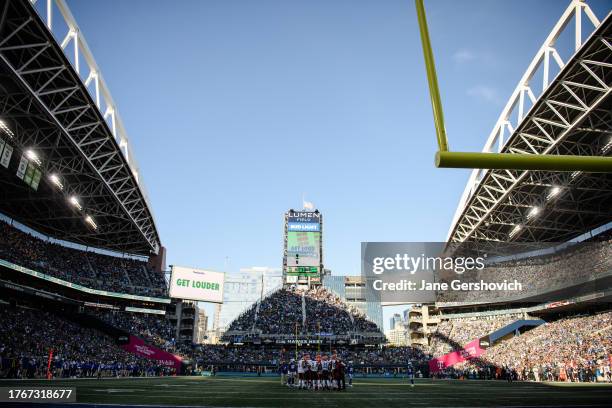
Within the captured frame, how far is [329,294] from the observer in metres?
59.1

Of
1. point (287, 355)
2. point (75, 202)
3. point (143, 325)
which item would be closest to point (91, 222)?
point (75, 202)

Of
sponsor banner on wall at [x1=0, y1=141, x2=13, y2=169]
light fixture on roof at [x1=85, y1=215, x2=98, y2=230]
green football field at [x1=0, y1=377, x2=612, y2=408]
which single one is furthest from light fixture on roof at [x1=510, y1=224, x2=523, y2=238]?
light fixture on roof at [x1=85, y1=215, x2=98, y2=230]

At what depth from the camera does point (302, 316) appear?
52406mm

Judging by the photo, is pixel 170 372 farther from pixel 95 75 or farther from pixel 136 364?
pixel 95 75

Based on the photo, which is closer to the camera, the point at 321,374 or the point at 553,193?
the point at 321,374

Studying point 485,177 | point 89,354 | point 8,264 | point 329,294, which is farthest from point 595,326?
point 8,264

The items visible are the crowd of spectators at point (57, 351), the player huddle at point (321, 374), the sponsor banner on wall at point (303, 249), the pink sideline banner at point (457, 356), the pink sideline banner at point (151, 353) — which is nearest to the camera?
the player huddle at point (321, 374)

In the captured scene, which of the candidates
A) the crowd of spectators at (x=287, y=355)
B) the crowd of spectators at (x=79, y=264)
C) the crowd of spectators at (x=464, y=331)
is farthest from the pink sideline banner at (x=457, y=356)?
the crowd of spectators at (x=79, y=264)

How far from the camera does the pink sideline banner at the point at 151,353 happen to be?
1602 inches

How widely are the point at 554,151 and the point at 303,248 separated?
3600 centimetres

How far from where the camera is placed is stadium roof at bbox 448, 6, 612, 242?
64.5ft

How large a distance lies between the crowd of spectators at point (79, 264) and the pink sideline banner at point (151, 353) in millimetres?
7094

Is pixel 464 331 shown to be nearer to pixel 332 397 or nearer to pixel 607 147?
pixel 607 147

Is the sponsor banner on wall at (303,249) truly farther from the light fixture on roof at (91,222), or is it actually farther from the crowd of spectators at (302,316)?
the light fixture on roof at (91,222)
